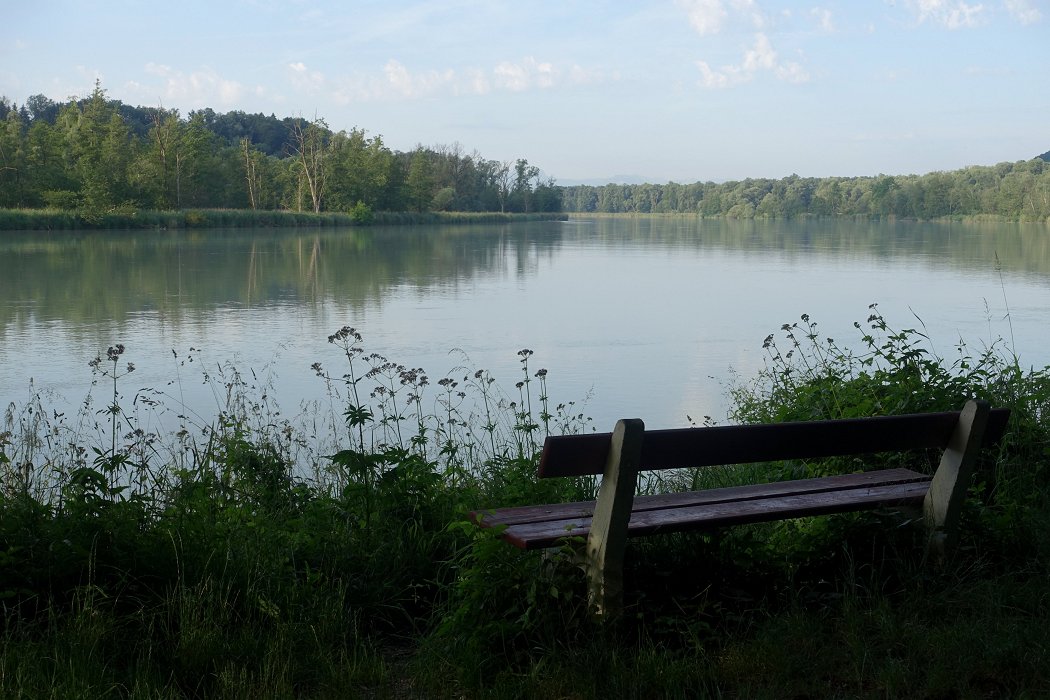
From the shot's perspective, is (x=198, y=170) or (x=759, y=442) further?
(x=198, y=170)

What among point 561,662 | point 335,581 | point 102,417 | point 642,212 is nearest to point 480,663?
point 561,662

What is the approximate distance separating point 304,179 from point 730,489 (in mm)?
66499

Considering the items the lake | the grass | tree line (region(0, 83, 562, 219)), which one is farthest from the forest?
the grass

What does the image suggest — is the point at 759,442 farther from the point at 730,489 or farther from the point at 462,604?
the point at 462,604

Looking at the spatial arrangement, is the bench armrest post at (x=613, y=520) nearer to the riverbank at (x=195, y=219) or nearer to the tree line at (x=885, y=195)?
the riverbank at (x=195, y=219)

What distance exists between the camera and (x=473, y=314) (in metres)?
15.1

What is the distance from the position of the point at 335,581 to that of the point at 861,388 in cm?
299

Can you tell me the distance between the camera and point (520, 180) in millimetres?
101812

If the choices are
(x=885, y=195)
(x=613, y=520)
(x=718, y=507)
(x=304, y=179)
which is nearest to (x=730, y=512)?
(x=718, y=507)

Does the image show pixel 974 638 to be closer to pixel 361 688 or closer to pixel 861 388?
pixel 361 688

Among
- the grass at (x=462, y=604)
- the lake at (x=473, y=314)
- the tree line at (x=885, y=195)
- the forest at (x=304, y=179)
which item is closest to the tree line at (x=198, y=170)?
the forest at (x=304, y=179)

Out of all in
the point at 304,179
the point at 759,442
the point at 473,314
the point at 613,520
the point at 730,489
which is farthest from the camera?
the point at 304,179

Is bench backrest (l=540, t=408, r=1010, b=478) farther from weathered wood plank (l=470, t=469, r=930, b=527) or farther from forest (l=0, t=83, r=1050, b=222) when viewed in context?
forest (l=0, t=83, r=1050, b=222)

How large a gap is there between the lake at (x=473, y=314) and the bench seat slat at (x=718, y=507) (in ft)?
12.9
